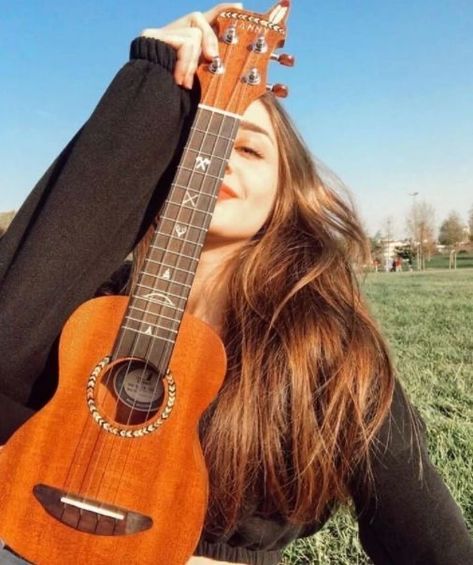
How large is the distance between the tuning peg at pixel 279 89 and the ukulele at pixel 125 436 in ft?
1.71

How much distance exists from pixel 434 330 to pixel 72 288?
8.14 meters

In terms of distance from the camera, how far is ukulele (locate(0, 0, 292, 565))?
1522mm

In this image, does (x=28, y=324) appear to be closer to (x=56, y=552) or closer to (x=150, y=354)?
(x=150, y=354)

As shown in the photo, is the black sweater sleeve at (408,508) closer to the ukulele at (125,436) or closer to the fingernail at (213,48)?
the ukulele at (125,436)

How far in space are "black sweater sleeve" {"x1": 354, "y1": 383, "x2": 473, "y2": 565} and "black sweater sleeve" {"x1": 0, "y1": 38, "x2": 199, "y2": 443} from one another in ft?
3.22

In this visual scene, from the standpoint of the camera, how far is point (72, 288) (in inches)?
74.0

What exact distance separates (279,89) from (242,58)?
14 cm

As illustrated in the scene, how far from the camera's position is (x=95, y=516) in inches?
60.1

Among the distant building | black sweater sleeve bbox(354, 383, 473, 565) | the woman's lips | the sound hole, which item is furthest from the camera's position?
the distant building

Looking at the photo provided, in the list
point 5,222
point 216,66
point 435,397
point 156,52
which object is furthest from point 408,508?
point 5,222

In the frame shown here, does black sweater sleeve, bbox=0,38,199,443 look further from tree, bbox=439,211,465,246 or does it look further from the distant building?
tree, bbox=439,211,465,246

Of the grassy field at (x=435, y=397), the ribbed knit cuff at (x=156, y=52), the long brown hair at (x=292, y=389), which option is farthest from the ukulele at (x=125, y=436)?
the grassy field at (x=435, y=397)

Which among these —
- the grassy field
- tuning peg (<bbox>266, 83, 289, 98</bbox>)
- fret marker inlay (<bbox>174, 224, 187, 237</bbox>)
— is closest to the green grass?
the grassy field

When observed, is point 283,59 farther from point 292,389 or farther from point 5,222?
point 5,222
